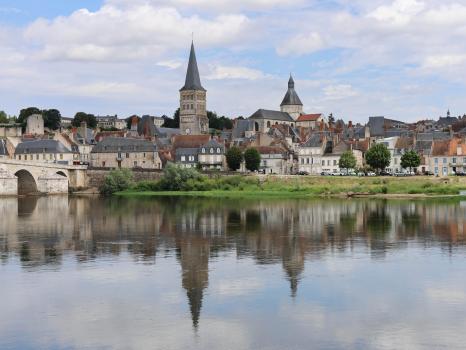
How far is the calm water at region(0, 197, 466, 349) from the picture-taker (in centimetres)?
1459

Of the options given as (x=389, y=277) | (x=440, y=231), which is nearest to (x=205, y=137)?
(x=440, y=231)

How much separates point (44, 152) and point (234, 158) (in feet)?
61.5

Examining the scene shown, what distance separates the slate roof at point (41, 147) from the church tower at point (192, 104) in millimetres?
31250

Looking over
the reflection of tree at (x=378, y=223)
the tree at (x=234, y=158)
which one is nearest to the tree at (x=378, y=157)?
the tree at (x=234, y=158)

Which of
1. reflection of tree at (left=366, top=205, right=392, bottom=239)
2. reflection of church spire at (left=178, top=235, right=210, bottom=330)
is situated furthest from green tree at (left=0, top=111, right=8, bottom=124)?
reflection of church spire at (left=178, top=235, right=210, bottom=330)

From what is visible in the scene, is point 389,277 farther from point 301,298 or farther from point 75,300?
point 75,300

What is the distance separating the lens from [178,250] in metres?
25.4

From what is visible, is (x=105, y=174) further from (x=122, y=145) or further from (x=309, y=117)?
(x=309, y=117)

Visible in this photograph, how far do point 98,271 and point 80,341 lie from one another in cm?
713

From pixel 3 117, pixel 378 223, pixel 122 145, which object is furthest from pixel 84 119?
pixel 378 223

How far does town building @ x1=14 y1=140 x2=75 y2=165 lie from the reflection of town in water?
27.7 meters

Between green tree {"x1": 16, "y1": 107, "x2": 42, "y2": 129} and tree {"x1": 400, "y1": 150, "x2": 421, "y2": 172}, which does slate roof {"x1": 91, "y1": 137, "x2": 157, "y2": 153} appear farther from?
green tree {"x1": 16, "y1": 107, "x2": 42, "y2": 129}

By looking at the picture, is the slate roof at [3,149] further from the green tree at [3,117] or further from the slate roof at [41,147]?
the green tree at [3,117]

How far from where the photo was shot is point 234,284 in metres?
19.2
